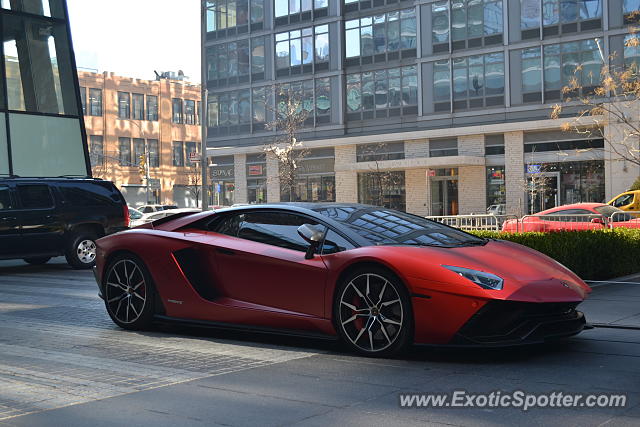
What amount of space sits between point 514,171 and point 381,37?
12.2m

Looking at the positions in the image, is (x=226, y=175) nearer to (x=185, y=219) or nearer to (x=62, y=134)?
(x=62, y=134)

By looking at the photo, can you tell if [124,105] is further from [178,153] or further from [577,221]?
[577,221]

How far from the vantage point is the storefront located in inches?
2279

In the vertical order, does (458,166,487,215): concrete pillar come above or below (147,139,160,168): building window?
below

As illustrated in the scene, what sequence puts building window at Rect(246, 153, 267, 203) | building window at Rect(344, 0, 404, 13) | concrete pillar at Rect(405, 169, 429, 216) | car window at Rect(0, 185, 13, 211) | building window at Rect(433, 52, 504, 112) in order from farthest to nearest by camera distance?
building window at Rect(246, 153, 267, 203) < building window at Rect(344, 0, 404, 13) < concrete pillar at Rect(405, 169, 429, 216) < building window at Rect(433, 52, 504, 112) < car window at Rect(0, 185, 13, 211)

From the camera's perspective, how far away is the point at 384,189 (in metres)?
50.1

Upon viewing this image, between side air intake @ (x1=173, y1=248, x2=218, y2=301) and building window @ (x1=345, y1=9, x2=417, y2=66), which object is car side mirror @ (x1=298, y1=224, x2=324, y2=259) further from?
building window @ (x1=345, y1=9, x2=417, y2=66)

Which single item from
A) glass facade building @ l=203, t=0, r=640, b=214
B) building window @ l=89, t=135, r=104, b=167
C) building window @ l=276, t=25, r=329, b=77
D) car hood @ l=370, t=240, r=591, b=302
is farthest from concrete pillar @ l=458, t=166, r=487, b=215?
building window @ l=89, t=135, r=104, b=167

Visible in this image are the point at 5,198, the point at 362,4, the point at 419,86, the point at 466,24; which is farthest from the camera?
the point at 362,4

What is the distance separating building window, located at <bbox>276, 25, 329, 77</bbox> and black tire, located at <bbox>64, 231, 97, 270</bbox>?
121 feet

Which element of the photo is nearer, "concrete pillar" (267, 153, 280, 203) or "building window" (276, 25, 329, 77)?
"building window" (276, 25, 329, 77)

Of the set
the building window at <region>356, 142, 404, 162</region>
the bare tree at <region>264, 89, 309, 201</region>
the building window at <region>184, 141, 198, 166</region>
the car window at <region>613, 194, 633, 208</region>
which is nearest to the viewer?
the car window at <region>613, 194, 633, 208</region>

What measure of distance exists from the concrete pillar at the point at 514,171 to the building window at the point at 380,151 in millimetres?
7008

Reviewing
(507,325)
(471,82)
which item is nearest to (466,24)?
(471,82)
